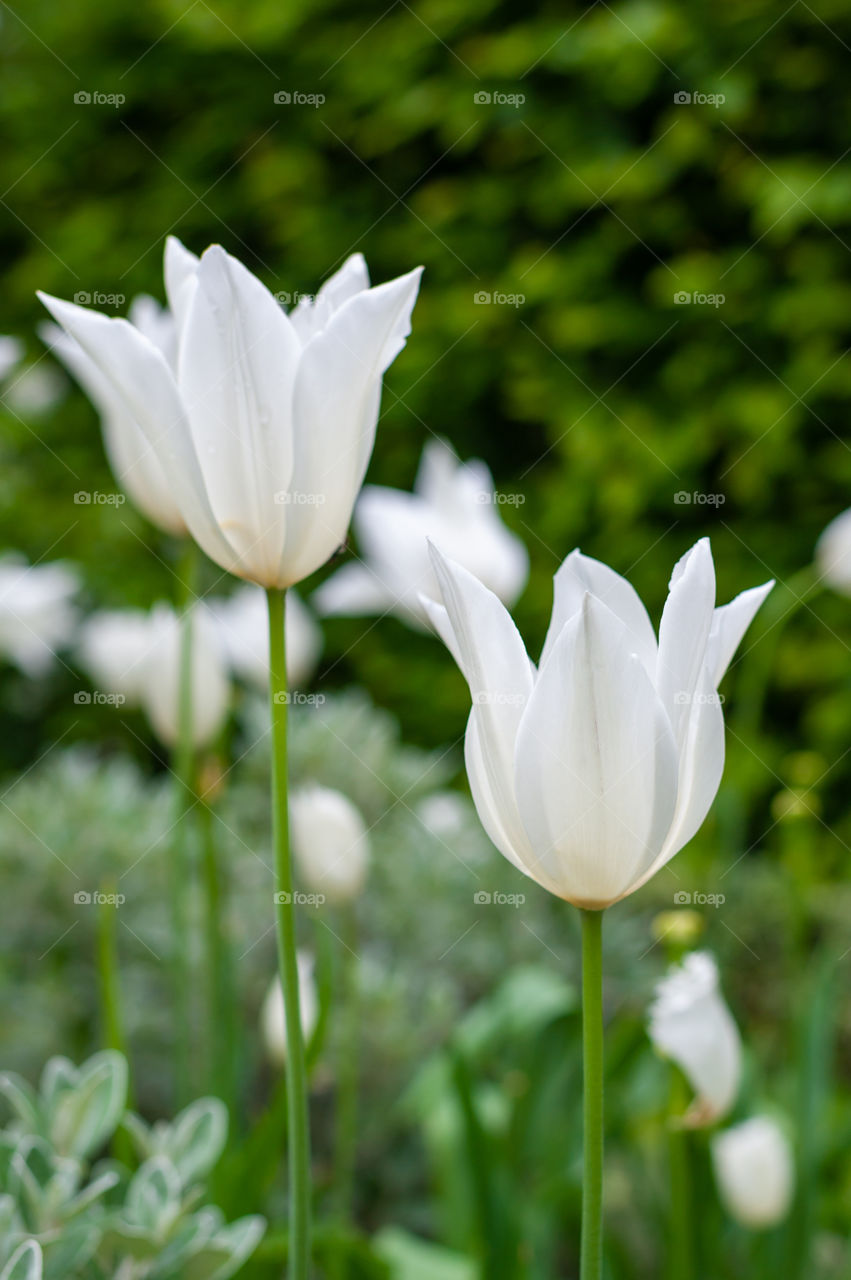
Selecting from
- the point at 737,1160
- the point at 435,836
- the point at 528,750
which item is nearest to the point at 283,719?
the point at 528,750

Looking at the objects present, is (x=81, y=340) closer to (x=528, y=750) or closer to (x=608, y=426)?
(x=528, y=750)

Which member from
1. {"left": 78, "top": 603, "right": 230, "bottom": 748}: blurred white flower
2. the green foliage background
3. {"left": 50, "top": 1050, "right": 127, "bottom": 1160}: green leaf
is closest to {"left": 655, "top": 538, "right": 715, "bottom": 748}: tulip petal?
{"left": 50, "top": 1050, "right": 127, "bottom": 1160}: green leaf

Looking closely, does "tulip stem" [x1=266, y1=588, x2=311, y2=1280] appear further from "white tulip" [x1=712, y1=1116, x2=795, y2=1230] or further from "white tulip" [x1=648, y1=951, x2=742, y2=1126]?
"white tulip" [x1=712, y1=1116, x2=795, y2=1230]

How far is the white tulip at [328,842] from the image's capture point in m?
1.27

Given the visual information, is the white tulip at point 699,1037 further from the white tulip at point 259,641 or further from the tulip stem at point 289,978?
the white tulip at point 259,641

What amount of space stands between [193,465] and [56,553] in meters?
2.98

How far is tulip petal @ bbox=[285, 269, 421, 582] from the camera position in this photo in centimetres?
63

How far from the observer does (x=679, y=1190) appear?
1.04 meters

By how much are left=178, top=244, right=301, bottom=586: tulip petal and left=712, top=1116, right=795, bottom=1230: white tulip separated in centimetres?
80

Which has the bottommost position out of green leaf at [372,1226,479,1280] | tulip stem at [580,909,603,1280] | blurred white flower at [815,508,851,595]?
green leaf at [372,1226,479,1280]

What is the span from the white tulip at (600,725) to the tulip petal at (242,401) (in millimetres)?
154

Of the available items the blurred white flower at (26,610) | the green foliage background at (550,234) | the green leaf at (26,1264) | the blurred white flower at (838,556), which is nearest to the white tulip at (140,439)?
the green leaf at (26,1264)

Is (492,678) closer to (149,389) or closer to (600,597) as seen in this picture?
(600,597)

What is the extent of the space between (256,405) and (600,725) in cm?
26
